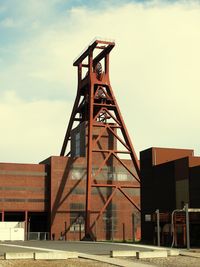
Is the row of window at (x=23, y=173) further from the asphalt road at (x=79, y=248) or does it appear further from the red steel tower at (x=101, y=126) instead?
the asphalt road at (x=79, y=248)

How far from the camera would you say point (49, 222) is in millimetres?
86125

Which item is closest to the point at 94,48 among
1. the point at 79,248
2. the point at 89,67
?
the point at 89,67

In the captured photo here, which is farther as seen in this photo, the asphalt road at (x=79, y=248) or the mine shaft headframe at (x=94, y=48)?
the mine shaft headframe at (x=94, y=48)

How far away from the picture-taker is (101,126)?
87.6 m

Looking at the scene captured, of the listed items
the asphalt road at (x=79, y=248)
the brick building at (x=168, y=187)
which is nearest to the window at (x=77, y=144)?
the brick building at (x=168, y=187)

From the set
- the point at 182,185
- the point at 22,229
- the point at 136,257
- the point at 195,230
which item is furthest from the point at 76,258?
the point at 22,229

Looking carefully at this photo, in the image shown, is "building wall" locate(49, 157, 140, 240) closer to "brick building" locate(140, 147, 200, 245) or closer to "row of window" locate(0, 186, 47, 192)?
"row of window" locate(0, 186, 47, 192)

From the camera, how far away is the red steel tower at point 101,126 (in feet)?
284

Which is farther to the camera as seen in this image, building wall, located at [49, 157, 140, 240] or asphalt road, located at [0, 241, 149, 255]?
building wall, located at [49, 157, 140, 240]

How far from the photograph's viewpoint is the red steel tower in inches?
3410

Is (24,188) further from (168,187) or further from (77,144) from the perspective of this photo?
(168,187)

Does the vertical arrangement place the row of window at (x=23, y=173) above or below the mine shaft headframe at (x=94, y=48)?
below

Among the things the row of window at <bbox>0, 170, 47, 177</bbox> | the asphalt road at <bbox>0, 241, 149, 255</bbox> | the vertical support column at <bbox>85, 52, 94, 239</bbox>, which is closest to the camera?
the asphalt road at <bbox>0, 241, 149, 255</bbox>

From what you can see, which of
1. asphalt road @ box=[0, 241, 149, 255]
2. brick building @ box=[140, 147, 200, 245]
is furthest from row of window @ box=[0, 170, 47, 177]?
asphalt road @ box=[0, 241, 149, 255]
